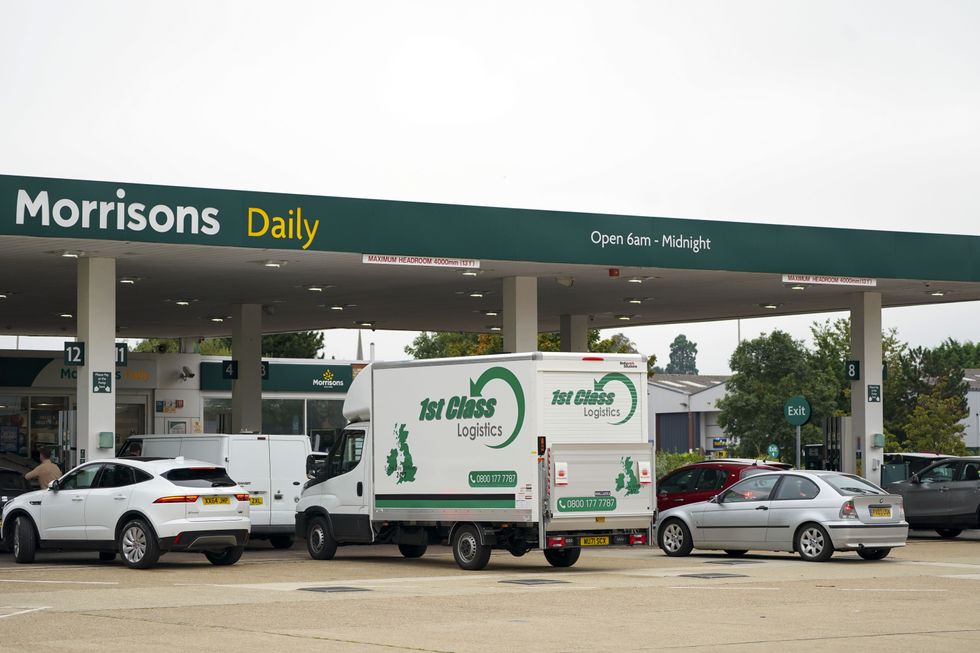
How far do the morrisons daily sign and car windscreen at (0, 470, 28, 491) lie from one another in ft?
15.6

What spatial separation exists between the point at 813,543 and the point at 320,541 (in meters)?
7.06

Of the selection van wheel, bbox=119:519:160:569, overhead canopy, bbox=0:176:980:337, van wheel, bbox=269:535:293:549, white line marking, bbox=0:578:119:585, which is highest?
overhead canopy, bbox=0:176:980:337

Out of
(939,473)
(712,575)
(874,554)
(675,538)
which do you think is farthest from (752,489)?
(939,473)

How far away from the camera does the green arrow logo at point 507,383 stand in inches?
747

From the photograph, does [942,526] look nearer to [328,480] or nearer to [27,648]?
[328,480]

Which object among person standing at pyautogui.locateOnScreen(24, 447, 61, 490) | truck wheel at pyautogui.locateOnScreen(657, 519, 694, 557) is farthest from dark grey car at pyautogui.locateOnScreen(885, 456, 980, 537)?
person standing at pyautogui.locateOnScreen(24, 447, 61, 490)

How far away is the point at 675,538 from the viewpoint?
2233 centimetres

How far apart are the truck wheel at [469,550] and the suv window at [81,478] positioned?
5.00 metres

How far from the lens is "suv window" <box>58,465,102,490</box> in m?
20.4

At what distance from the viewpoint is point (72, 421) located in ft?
82.0

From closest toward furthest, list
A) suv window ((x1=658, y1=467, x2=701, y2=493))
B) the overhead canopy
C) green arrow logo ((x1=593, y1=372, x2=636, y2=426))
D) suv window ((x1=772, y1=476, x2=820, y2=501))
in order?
green arrow logo ((x1=593, y1=372, x2=636, y2=426)) < suv window ((x1=772, y1=476, x2=820, y2=501)) < the overhead canopy < suv window ((x1=658, y1=467, x2=701, y2=493))

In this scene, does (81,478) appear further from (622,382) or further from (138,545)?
(622,382)

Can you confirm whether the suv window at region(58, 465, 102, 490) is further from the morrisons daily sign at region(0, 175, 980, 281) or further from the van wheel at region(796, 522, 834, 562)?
the van wheel at region(796, 522, 834, 562)

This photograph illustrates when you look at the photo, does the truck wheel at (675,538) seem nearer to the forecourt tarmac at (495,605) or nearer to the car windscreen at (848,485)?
the forecourt tarmac at (495,605)
